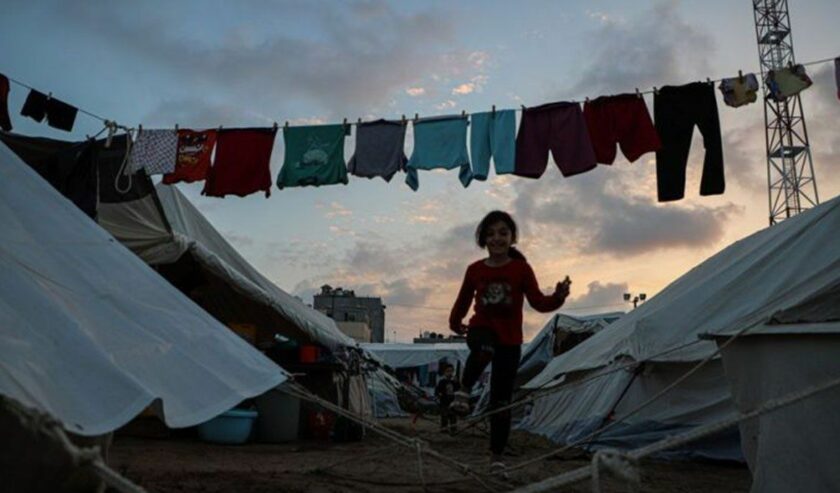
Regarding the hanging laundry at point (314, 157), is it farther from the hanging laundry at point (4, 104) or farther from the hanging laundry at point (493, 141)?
the hanging laundry at point (4, 104)

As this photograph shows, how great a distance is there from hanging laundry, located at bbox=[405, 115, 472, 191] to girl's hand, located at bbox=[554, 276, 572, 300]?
3.57 meters

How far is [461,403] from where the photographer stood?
3.60 metres

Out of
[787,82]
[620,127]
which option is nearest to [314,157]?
[620,127]

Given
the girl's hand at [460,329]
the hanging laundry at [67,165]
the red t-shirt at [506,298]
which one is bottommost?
the girl's hand at [460,329]

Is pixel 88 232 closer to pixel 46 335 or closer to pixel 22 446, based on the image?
pixel 46 335

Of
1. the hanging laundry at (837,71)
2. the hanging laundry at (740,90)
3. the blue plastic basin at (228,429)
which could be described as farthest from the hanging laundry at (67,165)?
the hanging laundry at (837,71)

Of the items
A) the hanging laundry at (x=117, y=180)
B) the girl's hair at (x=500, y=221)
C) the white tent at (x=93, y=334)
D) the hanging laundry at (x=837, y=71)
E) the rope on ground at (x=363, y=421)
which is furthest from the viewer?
the hanging laundry at (x=837, y=71)

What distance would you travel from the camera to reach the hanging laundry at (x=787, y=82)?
20.1 ft

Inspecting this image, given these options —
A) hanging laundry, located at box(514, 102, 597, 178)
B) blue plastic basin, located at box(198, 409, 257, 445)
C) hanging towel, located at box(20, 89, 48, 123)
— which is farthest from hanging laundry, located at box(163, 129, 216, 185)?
hanging laundry, located at box(514, 102, 597, 178)

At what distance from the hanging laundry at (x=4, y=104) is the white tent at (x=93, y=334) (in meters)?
4.43

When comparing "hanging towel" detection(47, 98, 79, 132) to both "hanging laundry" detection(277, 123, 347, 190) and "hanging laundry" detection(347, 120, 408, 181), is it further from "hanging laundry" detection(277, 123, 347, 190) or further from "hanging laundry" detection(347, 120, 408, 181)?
"hanging laundry" detection(347, 120, 408, 181)

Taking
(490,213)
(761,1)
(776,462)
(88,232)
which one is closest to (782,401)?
(776,462)

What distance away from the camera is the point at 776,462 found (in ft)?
8.11

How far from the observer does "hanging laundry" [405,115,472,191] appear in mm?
6973
